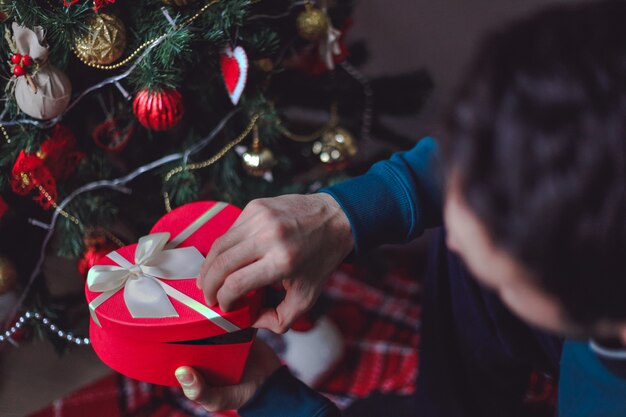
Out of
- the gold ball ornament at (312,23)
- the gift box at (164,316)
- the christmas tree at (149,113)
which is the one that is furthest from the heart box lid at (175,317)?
the gold ball ornament at (312,23)

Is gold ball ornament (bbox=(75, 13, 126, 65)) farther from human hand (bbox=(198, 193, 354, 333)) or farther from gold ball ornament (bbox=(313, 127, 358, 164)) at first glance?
gold ball ornament (bbox=(313, 127, 358, 164))

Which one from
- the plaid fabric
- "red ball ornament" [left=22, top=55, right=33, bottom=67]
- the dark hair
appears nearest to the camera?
the dark hair

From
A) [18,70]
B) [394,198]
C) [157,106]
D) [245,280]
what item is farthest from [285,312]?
[18,70]

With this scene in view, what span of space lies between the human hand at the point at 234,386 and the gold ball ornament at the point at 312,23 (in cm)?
46

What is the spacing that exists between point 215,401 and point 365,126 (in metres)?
0.62

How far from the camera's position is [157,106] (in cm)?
76

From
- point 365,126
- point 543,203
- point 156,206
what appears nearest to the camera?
point 543,203

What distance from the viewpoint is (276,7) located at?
875 mm

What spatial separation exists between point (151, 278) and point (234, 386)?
0.18 metres

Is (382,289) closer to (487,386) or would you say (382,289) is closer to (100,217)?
(487,386)

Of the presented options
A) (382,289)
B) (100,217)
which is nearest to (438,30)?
(382,289)

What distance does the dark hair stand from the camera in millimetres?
402

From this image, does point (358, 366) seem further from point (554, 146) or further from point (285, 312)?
point (554, 146)

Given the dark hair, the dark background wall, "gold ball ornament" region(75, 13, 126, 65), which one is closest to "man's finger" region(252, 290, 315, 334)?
the dark hair
